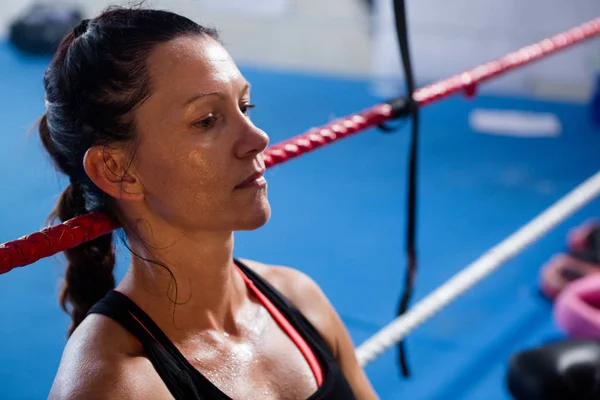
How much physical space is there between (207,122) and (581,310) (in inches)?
54.0

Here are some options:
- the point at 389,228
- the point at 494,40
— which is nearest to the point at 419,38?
the point at 494,40

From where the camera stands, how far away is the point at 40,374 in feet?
5.31

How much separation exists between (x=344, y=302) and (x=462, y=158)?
1.52m

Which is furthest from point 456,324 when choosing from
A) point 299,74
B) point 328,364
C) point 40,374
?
point 299,74

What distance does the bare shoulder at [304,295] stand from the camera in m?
1.00

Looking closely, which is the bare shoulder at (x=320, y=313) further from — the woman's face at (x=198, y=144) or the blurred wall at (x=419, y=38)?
the blurred wall at (x=419, y=38)

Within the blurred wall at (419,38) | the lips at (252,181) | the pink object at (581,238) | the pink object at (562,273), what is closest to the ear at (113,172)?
the lips at (252,181)

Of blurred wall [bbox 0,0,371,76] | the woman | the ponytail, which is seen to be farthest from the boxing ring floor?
blurred wall [bbox 0,0,371,76]

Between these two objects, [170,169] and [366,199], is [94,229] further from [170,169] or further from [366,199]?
[366,199]

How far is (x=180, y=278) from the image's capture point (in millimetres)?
878

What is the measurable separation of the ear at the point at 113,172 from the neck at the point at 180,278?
6 centimetres

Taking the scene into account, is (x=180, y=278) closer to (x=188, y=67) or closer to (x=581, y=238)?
(x=188, y=67)

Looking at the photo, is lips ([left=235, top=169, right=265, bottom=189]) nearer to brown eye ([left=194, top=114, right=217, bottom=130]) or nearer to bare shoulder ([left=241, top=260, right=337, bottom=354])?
brown eye ([left=194, top=114, right=217, bottom=130])

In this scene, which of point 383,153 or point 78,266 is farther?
point 383,153
